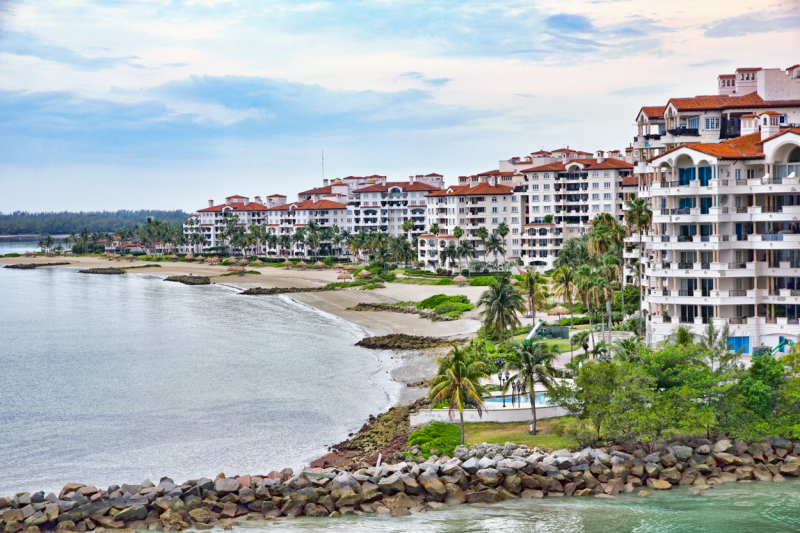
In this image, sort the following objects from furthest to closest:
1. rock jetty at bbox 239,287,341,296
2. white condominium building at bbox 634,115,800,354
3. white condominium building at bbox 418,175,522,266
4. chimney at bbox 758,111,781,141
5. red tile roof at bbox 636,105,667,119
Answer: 1. white condominium building at bbox 418,175,522,266
2. rock jetty at bbox 239,287,341,296
3. red tile roof at bbox 636,105,667,119
4. chimney at bbox 758,111,781,141
5. white condominium building at bbox 634,115,800,354

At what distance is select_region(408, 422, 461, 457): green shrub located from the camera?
42.6m

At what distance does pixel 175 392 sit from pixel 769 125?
5095cm

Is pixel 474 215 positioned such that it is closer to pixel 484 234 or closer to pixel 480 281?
pixel 484 234

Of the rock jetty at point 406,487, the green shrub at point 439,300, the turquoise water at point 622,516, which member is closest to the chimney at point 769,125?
the rock jetty at point 406,487

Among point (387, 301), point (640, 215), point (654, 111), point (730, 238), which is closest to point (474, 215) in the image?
point (387, 301)

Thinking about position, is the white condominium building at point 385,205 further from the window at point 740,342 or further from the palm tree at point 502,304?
the window at point 740,342

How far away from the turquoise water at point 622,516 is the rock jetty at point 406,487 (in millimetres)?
706

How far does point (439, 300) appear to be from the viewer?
10600 centimetres

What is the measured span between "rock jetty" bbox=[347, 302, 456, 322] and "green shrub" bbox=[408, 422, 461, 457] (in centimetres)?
4955

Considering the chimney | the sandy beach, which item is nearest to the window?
the chimney

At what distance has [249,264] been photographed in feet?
632

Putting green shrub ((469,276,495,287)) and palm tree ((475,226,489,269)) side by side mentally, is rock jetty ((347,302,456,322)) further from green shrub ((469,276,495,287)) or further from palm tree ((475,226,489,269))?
palm tree ((475,226,489,269))

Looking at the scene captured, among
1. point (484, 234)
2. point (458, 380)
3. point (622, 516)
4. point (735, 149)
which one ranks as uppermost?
point (735, 149)

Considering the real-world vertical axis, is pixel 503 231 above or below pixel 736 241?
above
